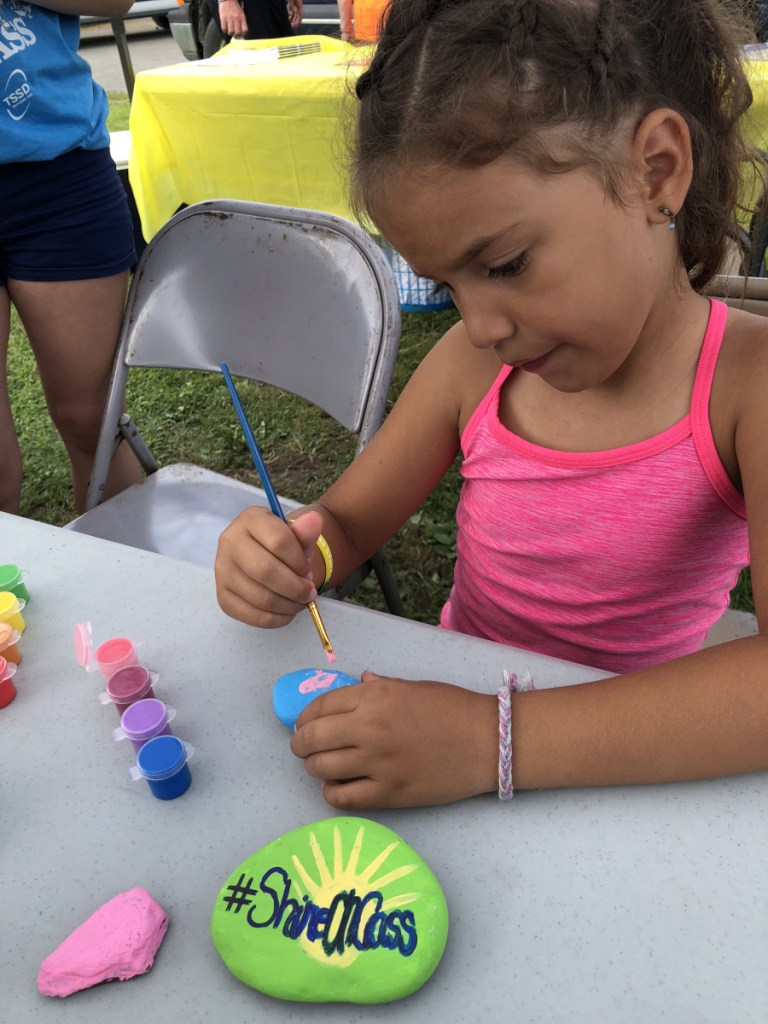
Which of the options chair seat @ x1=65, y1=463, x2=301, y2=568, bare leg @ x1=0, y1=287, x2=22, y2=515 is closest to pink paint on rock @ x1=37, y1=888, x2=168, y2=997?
chair seat @ x1=65, y1=463, x2=301, y2=568

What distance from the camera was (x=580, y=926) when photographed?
451 millimetres

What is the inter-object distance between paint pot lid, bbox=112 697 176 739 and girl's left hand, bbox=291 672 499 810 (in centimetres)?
10

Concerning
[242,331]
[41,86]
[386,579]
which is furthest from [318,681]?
[41,86]

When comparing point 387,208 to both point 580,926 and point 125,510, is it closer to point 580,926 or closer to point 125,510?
point 580,926

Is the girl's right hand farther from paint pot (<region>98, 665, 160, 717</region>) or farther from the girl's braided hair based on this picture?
the girl's braided hair

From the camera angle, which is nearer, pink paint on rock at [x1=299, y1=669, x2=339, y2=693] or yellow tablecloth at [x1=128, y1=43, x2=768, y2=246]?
pink paint on rock at [x1=299, y1=669, x2=339, y2=693]

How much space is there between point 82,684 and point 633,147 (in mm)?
633

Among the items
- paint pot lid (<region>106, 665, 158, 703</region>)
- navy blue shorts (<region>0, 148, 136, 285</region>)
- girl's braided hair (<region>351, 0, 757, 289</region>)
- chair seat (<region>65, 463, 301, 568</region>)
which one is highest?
girl's braided hair (<region>351, 0, 757, 289</region>)

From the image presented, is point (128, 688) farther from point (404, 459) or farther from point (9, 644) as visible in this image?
point (404, 459)

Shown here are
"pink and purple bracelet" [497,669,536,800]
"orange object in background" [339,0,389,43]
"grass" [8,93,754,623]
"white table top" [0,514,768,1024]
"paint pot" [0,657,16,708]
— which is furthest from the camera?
"grass" [8,93,754,623]

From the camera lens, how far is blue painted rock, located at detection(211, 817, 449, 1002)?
432mm

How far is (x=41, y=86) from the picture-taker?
1.25m

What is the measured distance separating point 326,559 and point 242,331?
60 cm

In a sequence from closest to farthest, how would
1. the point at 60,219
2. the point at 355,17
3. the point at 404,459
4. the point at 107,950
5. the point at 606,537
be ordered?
1. the point at 107,950
2. the point at 606,537
3. the point at 404,459
4. the point at 60,219
5. the point at 355,17
